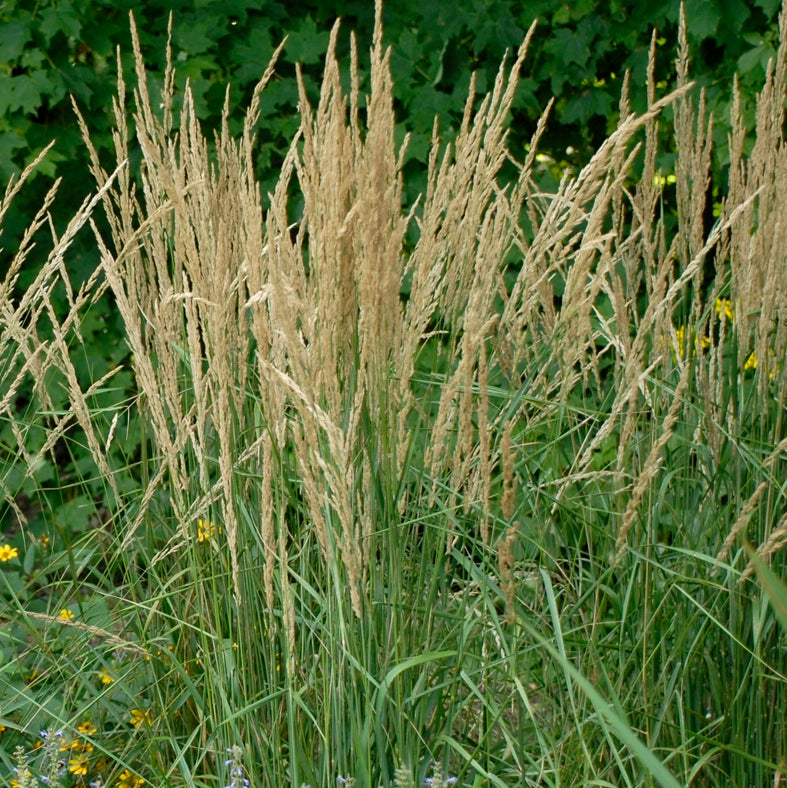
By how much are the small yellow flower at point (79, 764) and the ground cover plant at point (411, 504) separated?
0.09 ft

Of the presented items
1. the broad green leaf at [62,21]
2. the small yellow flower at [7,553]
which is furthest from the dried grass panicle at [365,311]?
the broad green leaf at [62,21]

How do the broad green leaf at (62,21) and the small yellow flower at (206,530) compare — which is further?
the broad green leaf at (62,21)

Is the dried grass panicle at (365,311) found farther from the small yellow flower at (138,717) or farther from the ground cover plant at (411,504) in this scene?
the small yellow flower at (138,717)

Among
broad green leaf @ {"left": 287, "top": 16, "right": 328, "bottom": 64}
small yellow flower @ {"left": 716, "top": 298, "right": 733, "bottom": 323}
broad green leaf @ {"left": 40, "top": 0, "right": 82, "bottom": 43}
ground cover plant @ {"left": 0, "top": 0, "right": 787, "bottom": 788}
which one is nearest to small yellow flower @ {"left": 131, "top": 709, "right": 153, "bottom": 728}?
ground cover plant @ {"left": 0, "top": 0, "right": 787, "bottom": 788}

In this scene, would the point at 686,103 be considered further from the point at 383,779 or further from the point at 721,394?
the point at 383,779

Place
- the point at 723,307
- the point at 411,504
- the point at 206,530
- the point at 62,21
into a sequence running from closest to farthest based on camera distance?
the point at 411,504, the point at 206,530, the point at 723,307, the point at 62,21

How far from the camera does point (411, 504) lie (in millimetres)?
1899

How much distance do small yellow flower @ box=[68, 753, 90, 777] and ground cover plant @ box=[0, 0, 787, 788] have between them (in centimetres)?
3

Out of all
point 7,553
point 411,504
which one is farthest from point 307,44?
point 411,504

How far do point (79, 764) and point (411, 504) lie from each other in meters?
0.87

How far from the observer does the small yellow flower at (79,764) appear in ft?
6.92

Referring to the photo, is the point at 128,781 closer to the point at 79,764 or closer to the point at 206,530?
the point at 79,764

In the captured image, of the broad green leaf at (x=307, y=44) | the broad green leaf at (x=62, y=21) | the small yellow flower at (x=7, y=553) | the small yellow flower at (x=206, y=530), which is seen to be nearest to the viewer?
the small yellow flower at (x=206, y=530)

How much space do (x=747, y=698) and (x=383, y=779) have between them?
26.5 inches
